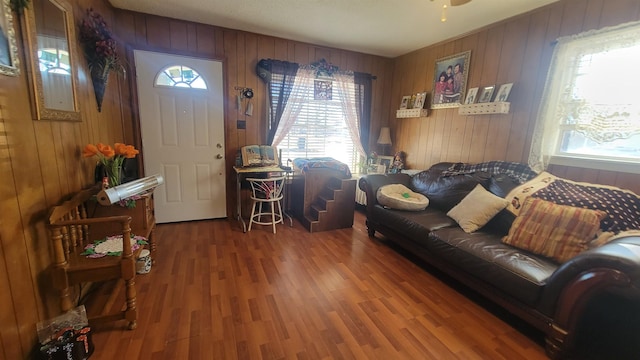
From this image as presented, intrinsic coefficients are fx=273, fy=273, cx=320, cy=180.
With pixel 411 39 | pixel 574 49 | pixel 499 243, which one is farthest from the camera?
pixel 411 39

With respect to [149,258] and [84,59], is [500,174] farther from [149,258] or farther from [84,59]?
[84,59]

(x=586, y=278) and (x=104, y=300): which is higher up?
(x=586, y=278)

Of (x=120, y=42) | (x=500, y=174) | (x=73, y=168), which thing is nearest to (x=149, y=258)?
(x=73, y=168)

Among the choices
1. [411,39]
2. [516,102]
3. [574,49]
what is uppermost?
[411,39]

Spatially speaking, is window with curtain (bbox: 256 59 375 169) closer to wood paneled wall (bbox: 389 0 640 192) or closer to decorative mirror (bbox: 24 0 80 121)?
wood paneled wall (bbox: 389 0 640 192)

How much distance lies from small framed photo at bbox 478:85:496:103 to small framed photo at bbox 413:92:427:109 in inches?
33.3

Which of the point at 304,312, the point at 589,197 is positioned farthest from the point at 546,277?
the point at 304,312

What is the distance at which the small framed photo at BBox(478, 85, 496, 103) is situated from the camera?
3.03 metres

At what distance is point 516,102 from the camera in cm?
284

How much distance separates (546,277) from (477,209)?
848 millimetres

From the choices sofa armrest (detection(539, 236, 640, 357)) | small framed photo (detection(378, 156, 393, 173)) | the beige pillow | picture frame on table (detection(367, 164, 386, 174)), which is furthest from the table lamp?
sofa armrest (detection(539, 236, 640, 357))

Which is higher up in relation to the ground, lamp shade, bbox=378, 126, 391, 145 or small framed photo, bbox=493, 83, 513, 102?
small framed photo, bbox=493, 83, 513, 102

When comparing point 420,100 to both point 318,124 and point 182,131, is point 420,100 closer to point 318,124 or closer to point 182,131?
point 318,124

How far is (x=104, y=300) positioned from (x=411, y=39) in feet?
14.0
